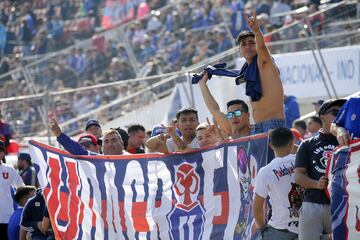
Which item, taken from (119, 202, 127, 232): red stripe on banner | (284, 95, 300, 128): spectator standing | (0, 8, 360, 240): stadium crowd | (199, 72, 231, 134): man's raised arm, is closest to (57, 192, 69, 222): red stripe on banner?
(0, 8, 360, 240): stadium crowd

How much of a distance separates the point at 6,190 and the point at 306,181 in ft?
17.3

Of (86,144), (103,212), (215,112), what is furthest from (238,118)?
(86,144)

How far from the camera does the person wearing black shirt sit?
8.55m

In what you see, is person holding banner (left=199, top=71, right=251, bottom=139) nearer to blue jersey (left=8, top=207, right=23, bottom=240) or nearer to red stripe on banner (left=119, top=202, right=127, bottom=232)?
red stripe on banner (left=119, top=202, right=127, bottom=232)

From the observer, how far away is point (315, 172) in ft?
28.3

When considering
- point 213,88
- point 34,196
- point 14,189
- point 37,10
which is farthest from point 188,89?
point 37,10

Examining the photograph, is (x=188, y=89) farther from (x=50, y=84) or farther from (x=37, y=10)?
(x=37, y=10)

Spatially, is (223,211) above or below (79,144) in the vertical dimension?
below

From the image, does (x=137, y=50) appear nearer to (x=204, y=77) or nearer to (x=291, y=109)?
(x=291, y=109)

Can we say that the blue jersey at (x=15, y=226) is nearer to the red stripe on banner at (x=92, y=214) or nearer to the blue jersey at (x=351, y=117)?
the red stripe on banner at (x=92, y=214)

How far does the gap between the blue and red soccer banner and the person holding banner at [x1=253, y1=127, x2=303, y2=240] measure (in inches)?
32.0

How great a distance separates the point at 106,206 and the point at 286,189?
2313mm

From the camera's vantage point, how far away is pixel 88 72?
79.5 ft

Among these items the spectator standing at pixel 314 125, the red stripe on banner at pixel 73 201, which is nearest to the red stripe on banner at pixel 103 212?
A: the red stripe on banner at pixel 73 201
